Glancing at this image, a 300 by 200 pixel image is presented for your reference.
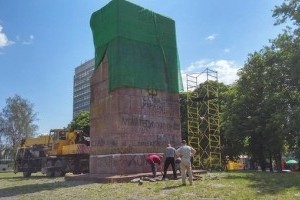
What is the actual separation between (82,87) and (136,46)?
126 metres

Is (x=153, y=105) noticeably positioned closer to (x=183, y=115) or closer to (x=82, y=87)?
(x=183, y=115)

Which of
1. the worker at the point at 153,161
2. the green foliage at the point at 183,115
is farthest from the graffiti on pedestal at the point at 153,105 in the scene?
the green foliage at the point at 183,115

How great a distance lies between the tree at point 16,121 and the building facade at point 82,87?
→ 71637mm

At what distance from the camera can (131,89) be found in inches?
867

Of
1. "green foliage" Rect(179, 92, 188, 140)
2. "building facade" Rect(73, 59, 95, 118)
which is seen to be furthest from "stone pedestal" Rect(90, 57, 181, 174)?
"building facade" Rect(73, 59, 95, 118)

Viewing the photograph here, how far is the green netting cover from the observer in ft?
73.1

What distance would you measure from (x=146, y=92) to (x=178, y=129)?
334cm

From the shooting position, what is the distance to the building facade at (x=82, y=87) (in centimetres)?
14162

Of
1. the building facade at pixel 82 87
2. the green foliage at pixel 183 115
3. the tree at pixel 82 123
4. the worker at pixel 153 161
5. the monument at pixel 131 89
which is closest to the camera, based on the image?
the worker at pixel 153 161

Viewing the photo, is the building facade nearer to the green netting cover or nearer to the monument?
the green netting cover

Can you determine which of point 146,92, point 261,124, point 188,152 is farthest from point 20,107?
point 188,152

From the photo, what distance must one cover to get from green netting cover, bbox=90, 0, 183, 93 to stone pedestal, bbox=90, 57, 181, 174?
710mm

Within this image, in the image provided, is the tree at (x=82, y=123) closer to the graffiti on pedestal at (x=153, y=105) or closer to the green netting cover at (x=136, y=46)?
the green netting cover at (x=136, y=46)

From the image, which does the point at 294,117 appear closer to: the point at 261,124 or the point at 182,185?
the point at 261,124
